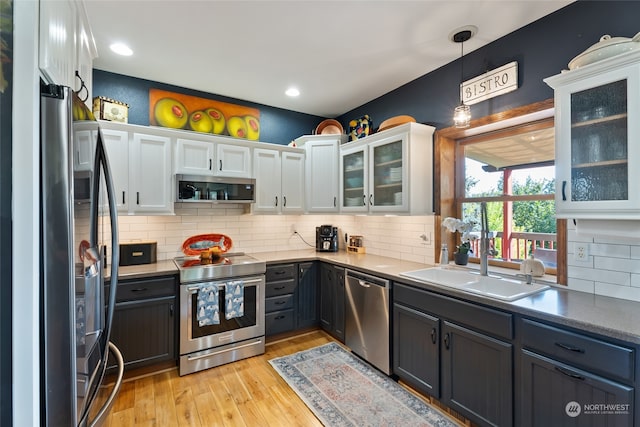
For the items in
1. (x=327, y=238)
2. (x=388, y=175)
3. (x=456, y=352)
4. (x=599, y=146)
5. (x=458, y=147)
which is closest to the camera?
(x=599, y=146)

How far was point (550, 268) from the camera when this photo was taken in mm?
2252

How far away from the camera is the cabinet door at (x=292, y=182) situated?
3.58m

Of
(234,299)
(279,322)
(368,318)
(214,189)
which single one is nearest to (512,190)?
(368,318)

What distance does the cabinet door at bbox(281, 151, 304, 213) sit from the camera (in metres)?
3.58

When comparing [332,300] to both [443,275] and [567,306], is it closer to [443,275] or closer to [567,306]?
[443,275]

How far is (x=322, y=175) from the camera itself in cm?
370

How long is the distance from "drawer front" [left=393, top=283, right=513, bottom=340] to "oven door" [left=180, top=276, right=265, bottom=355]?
54.4 inches

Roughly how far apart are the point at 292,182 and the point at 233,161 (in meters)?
0.74

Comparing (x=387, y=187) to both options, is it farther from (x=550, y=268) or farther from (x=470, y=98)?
(x=550, y=268)

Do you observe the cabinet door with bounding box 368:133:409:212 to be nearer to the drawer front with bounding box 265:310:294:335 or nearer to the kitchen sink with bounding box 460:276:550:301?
the kitchen sink with bounding box 460:276:550:301

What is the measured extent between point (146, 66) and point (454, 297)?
3233 mm

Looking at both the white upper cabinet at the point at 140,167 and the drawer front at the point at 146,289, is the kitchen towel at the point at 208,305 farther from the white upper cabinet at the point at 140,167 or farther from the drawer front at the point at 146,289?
the white upper cabinet at the point at 140,167

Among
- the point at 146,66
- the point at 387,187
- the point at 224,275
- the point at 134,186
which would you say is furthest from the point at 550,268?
the point at 146,66

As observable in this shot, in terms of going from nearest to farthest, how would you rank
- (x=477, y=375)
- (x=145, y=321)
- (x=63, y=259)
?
(x=63, y=259)
(x=477, y=375)
(x=145, y=321)
